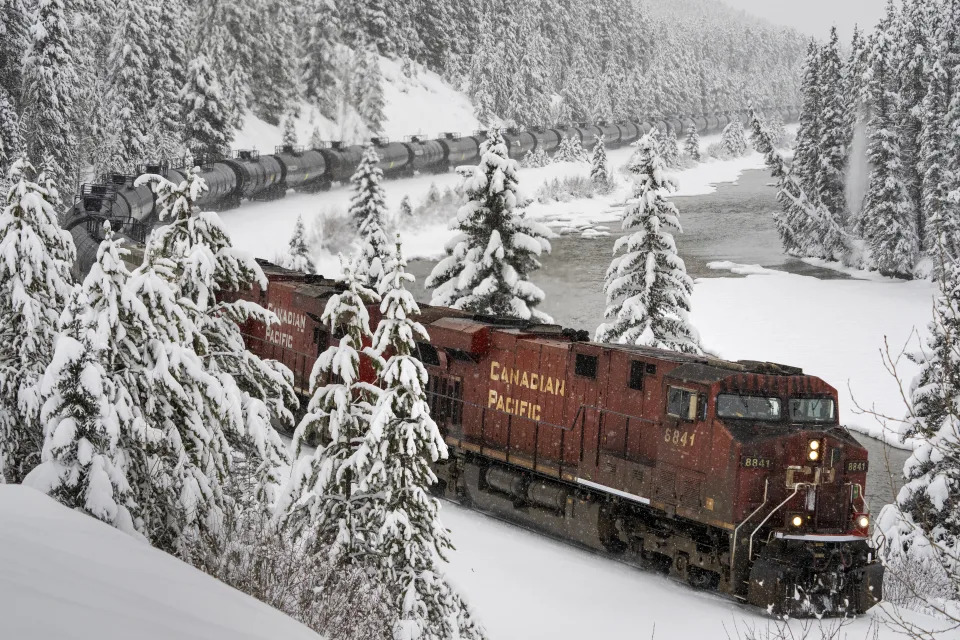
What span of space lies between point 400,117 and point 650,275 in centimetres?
7274

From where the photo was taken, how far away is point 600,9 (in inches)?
5650

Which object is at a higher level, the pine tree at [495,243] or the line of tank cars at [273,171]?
the line of tank cars at [273,171]

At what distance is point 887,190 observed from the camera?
5525cm

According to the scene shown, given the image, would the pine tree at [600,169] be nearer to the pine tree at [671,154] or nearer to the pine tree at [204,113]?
the pine tree at [671,154]

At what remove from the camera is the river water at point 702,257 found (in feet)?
146

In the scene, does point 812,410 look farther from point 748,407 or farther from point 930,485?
point 930,485

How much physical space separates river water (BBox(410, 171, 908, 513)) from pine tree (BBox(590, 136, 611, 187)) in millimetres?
6245

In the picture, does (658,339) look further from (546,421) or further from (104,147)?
(104,147)

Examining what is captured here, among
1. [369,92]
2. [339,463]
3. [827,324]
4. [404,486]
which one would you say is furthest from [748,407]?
[369,92]

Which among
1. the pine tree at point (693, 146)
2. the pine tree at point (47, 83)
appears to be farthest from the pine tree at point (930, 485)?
the pine tree at point (693, 146)

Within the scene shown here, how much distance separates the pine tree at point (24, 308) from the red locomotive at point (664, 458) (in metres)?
8.99

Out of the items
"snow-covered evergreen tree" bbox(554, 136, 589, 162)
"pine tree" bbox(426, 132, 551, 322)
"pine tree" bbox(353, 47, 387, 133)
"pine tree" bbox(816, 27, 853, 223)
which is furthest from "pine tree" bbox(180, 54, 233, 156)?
"pine tree" bbox(426, 132, 551, 322)

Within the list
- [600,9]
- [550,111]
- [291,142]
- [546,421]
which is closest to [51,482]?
[546,421]

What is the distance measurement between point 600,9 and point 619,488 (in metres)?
135
